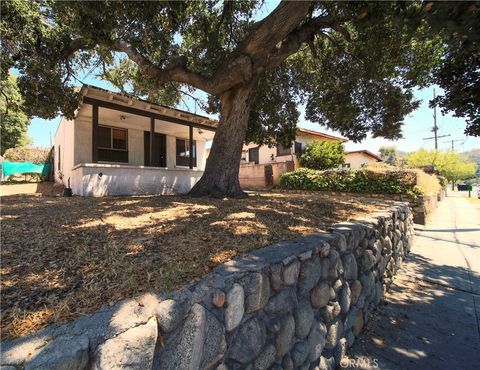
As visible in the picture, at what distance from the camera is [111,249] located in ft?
8.16

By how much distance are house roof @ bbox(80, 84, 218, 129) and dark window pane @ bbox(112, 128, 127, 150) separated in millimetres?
2701

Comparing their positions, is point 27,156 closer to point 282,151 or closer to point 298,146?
point 282,151

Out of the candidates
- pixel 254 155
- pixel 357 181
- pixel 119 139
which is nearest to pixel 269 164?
pixel 254 155

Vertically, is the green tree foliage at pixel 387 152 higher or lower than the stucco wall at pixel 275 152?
higher

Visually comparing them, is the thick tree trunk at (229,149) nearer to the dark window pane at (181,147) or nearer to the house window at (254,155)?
the dark window pane at (181,147)

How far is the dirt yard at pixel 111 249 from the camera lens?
5.15 feet

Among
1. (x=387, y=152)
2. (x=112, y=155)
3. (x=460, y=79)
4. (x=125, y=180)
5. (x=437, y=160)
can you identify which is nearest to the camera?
(x=460, y=79)

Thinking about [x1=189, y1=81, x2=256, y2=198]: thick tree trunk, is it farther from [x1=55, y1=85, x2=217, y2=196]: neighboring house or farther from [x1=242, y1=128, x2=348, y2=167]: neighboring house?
[x1=242, y1=128, x2=348, y2=167]: neighboring house

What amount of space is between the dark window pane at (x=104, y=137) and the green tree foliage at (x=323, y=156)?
11348 mm

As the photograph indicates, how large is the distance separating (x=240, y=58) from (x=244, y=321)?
16.4 ft

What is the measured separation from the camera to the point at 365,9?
300 cm

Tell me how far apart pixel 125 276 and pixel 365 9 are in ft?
11.9

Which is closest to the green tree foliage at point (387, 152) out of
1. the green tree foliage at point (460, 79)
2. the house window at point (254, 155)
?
the house window at point (254, 155)

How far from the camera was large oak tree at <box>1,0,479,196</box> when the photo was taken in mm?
4655
